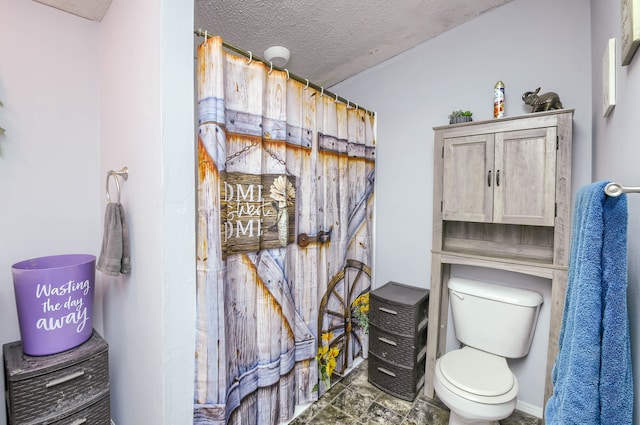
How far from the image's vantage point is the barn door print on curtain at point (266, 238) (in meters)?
1.26

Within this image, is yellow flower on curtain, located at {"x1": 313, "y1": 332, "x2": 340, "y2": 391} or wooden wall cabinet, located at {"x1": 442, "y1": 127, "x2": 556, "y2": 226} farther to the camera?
yellow flower on curtain, located at {"x1": 313, "y1": 332, "x2": 340, "y2": 391}

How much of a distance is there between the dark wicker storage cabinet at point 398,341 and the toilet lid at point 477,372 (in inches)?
10.9

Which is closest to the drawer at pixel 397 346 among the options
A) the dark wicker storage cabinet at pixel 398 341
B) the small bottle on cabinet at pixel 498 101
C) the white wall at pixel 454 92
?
the dark wicker storage cabinet at pixel 398 341

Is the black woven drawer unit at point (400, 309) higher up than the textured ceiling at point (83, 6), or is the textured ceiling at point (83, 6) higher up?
the textured ceiling at point (83, 6)

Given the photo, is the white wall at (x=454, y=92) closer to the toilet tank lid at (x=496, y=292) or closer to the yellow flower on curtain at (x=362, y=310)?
the toilet tank lid at (x=496, y=292)

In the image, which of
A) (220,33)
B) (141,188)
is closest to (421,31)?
(220,33)

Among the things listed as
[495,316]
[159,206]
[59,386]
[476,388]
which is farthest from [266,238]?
[495,316]

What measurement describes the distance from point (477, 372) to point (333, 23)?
227 cm

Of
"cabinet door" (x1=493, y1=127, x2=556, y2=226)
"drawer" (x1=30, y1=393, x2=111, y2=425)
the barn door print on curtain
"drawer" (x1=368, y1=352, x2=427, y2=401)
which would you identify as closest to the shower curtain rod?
the barn door print on curtain

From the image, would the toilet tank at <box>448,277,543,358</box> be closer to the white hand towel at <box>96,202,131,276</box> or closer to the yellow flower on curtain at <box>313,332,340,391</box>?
the yellow flower on curtain at <box>313,332,340,391</box>

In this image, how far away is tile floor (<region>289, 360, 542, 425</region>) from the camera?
1708 millimetres

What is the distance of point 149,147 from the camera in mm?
1174

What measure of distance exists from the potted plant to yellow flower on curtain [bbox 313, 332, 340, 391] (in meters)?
1.68

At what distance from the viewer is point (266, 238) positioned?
1.51m
